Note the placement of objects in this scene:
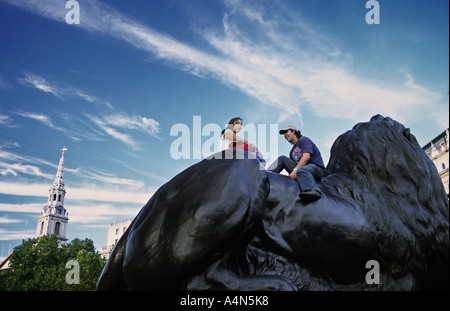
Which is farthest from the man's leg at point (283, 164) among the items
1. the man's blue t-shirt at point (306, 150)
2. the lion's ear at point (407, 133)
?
the lion's ear at point (407, 133)

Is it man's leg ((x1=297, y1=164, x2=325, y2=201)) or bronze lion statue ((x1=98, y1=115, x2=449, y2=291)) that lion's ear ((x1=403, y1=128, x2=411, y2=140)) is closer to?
bronze lion statue ((x1=98, y1=115, x2=449, y2=291))

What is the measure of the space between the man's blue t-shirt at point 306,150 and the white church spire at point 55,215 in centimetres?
10168

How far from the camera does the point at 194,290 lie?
273 centimetres

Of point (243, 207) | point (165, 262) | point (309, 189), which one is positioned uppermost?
point (309, 189)

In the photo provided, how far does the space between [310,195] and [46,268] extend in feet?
151

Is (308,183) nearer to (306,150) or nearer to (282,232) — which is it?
(282,232)

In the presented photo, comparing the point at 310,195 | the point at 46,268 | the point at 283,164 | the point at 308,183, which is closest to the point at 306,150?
the point at 283,164

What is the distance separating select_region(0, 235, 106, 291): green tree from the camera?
39281mm

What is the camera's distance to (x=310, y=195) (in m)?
3.14

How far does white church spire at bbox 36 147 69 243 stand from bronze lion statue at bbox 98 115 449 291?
10203cm

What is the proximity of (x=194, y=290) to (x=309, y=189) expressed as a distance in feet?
4.31

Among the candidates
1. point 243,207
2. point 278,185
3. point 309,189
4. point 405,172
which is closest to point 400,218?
point 405,172

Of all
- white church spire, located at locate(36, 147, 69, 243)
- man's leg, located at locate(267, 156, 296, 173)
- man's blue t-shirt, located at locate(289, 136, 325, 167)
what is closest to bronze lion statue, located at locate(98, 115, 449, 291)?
man's blue t-shirt, located at locate(289, 136, 325, 167)
